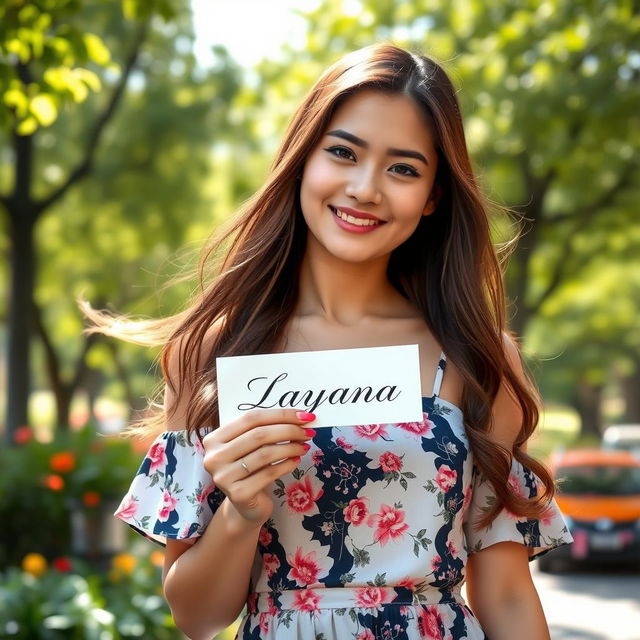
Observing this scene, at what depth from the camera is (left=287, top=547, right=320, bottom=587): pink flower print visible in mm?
2449

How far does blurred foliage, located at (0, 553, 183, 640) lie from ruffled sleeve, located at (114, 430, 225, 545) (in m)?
3.15

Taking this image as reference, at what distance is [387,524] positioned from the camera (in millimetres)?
2459

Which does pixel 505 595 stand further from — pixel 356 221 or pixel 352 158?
pixel 352 158

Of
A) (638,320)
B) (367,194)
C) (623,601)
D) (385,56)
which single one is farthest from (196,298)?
(638,320)

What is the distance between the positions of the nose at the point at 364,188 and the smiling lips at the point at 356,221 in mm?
36

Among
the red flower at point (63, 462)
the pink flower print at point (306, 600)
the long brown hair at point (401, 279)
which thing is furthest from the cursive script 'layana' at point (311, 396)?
the red flower at point (63, 462)

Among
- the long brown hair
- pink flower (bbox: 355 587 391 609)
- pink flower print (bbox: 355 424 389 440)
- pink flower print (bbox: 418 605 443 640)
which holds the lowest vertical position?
pink flower print (bbox: 418 605 443 640)

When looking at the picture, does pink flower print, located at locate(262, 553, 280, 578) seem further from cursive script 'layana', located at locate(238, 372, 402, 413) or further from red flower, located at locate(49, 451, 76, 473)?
red flower, located at locate(49, 451, 76, 473)

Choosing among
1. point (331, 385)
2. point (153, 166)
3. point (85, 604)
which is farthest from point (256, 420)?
point (153, 166)

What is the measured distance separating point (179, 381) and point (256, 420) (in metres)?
0.43

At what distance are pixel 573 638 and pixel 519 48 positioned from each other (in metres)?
7.20

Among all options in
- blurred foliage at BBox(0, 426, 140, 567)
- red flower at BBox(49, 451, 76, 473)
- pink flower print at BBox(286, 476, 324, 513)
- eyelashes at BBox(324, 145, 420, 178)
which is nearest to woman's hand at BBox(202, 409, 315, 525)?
pink flower print at BBox(286, 476, 324, 513)

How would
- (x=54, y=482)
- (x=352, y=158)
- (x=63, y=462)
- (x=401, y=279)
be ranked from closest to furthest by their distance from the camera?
(x=352, y=158) < (x=401, y=279) < (x=54, y=482) < (x=63, y=462)

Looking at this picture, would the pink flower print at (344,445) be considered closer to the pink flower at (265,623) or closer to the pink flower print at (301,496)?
the pink flower print at (301,496)
